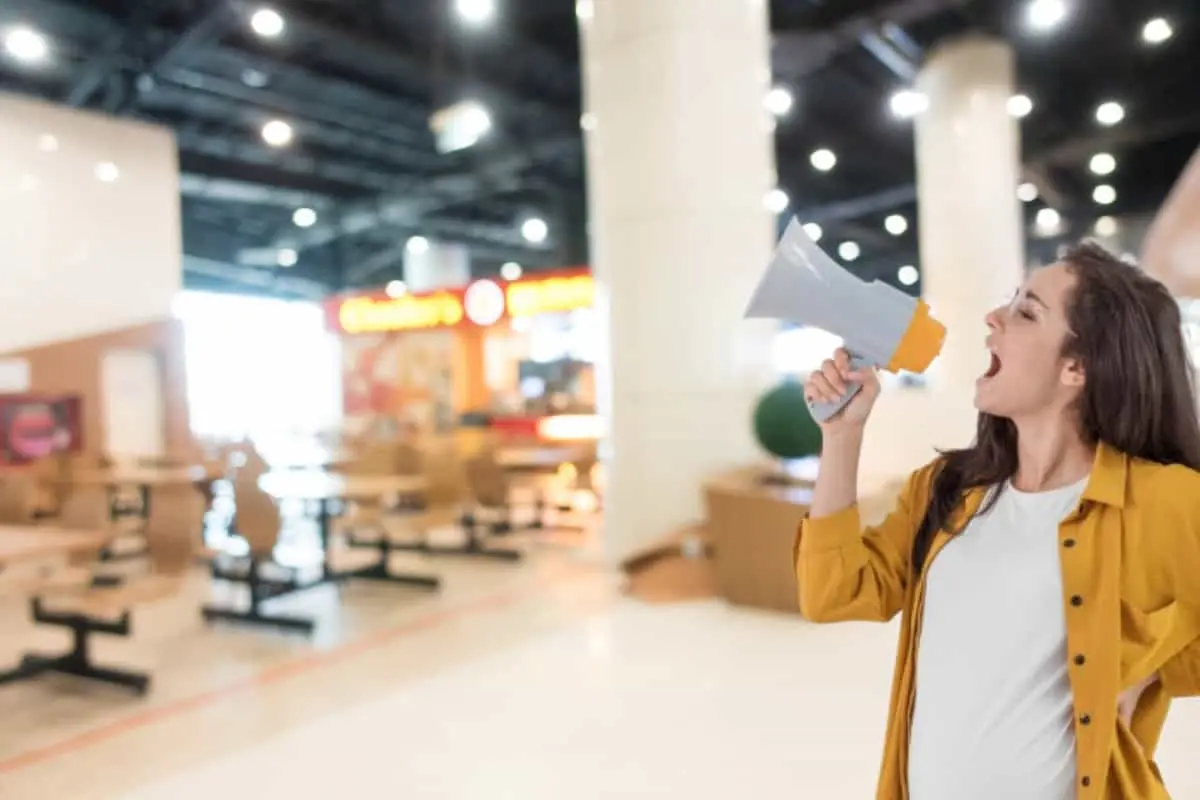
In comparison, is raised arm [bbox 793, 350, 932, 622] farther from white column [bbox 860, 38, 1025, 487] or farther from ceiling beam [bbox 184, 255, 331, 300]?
ceiling beam [bbox 184, 255, 331, 300]

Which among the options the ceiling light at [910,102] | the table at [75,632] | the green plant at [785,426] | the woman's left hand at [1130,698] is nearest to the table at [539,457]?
the green plant at [785,426]

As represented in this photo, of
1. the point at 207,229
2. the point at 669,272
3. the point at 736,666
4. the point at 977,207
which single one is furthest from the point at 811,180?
the point at 736,666

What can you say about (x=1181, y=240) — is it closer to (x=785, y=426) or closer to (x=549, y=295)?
(x=785, y=426)

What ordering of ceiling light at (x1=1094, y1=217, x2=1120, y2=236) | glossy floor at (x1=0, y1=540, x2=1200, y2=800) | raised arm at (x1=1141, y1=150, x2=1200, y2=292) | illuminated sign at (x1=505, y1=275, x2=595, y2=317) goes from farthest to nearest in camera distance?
1. ceiling light at (x1=1094, y1=217, x2=1120, y2=236)
2. illuminated sign at (x1=505, y1=275, x2=595, y2=317)
3. raised arm at (x1=1141, y1=150, x2=1200, y2=292)
4. glossy floor at (x1=0, y1=540, x2=1200, y2=800)

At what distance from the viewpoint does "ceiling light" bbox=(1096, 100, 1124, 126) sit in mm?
11797

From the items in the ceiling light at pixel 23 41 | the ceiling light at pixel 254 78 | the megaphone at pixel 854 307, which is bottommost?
the megaphone at pixel 854 307

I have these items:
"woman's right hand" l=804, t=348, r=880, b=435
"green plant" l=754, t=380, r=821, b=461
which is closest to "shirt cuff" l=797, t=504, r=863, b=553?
"woman's right hand" l=804, t=348, r=880, b=435

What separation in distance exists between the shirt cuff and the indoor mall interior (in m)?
0.01

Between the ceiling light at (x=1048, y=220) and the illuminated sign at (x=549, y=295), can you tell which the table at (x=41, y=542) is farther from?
the ceiling light at (x=1048, y=220)

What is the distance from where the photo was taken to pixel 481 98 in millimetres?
10203

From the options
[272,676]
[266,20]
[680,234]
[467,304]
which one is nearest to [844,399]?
[272,676]

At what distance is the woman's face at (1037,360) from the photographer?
1.27m

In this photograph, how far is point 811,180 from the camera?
15.4m

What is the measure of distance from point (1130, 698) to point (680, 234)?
4858 mm
